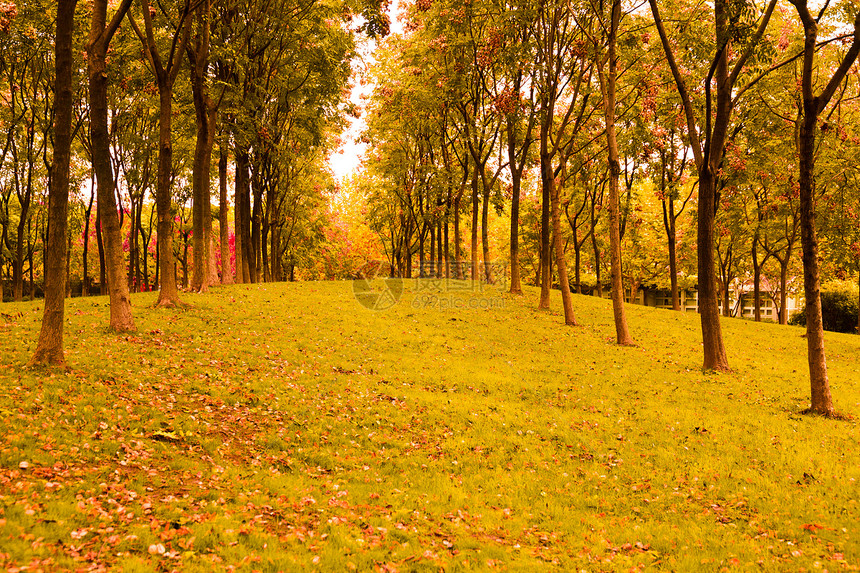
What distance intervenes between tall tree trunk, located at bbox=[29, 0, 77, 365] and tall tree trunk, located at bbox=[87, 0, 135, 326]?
2.95 meters

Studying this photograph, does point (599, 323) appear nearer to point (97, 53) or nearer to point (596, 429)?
point (596, 429)

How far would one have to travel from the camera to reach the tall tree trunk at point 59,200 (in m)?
10.6

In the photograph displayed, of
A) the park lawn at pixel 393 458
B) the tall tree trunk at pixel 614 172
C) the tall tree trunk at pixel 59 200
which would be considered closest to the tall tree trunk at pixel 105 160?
the park lawn at pixel 393 458

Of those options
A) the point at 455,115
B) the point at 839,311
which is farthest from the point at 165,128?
the point at 839,311

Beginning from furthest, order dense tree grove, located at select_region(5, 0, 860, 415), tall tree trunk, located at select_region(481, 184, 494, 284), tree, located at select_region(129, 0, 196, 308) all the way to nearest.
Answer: tall tree trunk, located at select_region(481, 184, 494, 284) < tree, located at select_region(129, 0, 196, 308) < dense tree grove, located at select_region(5, 0, 860, 415)

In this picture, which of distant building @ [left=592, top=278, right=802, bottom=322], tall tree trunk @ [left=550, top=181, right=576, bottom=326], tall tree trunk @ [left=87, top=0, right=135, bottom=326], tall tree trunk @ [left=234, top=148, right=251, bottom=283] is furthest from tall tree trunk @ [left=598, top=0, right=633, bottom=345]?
distant building @ [left=592, top=278, right=802, bottom=322]

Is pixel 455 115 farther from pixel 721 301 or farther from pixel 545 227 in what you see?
pixel 721 301

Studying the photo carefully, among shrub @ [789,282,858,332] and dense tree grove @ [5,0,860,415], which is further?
shrub @ [789,282,858,332]

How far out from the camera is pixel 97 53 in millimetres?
13664

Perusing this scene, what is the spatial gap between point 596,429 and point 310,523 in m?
8.28

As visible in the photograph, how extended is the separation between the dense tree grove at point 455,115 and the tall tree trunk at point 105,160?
0.22ft

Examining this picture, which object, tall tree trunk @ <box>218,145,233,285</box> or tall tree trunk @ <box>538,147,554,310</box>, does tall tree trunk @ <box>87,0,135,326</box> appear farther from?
tall tree trunk @ <box>538,147,554,310</box>

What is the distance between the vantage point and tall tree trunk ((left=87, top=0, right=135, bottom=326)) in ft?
44.5

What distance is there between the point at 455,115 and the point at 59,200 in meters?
29.1
